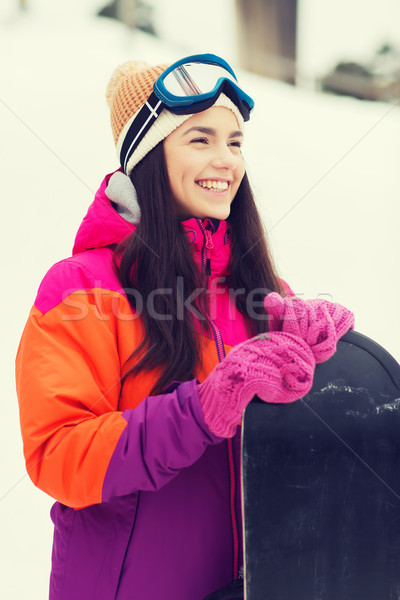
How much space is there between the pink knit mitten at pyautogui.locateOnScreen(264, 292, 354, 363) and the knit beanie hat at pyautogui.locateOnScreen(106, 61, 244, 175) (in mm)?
556

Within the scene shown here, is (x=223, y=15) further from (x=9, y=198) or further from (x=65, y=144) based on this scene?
(x=9, y=198)

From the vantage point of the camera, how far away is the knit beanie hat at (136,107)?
130cm

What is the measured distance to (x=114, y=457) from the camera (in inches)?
36.6

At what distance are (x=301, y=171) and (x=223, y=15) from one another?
1.08 metres

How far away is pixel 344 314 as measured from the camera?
3.59ft

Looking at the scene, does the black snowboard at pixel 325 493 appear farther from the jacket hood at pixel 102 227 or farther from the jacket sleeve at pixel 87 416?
the jacket hood at pixel 102 227

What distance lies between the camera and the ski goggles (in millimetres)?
1279

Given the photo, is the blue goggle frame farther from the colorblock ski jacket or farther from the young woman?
the colorblock ski jacket

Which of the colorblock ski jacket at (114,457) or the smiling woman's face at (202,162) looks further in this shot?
the smiling woman's face at (202,162)

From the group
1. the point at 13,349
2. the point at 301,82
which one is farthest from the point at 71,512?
the point at 301,82

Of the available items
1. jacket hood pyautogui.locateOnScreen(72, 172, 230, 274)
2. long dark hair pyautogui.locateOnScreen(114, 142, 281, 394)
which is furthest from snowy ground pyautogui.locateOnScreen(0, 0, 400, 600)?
jacket hood pyautogui.locateOnScreen(72, 172, 230, 274)

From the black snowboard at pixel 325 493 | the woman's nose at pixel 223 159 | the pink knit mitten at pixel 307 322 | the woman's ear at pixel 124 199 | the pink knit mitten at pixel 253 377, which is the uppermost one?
the woman's nose at pixel 223 159

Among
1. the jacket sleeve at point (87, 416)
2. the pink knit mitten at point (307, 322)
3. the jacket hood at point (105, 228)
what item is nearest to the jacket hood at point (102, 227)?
the jacket hood at point (105, 228)

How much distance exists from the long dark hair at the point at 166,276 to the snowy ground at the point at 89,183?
4.38 feet
